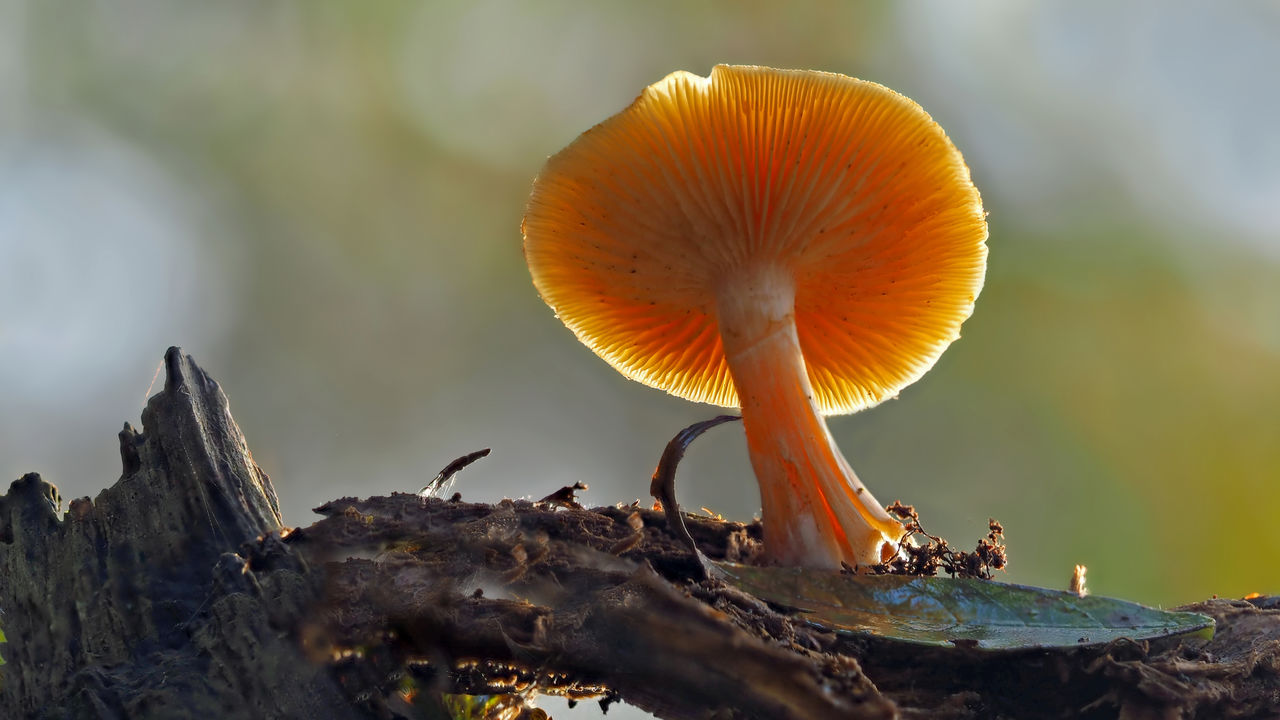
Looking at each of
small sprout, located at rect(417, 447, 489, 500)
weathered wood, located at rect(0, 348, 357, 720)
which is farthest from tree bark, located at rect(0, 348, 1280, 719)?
small sprout, located at rect(417, 447, 489, 500)

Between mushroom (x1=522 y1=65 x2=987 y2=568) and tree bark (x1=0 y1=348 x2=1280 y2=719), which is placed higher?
mushroom (x1=522 y1=65 x2=987 y2=568)

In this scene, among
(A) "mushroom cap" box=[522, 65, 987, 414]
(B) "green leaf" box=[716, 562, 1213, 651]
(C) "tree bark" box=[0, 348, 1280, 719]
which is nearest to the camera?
(C) "tree bark" box=[0, 348, 1280, 719]

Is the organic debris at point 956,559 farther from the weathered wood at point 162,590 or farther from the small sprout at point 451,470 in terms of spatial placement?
the weathered wood at point 162,590

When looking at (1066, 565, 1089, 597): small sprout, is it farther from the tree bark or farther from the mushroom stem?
the mushroom stem

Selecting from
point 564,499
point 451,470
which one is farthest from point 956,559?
point 451,470

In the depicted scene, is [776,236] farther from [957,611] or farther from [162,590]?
[162,590]

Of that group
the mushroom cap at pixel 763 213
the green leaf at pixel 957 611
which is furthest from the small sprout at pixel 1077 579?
the mushroom cap at pixel 763 213
